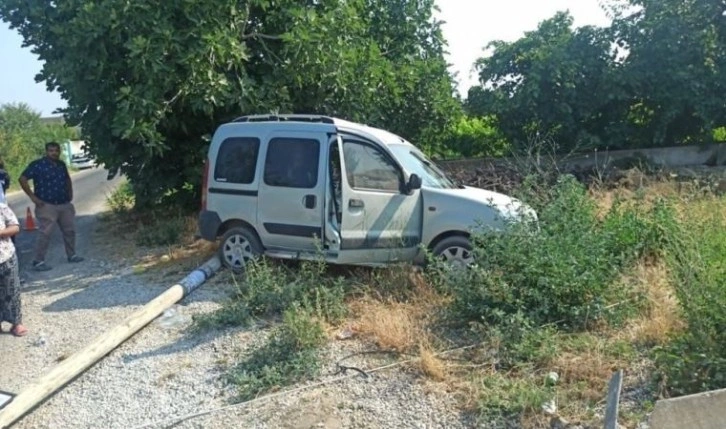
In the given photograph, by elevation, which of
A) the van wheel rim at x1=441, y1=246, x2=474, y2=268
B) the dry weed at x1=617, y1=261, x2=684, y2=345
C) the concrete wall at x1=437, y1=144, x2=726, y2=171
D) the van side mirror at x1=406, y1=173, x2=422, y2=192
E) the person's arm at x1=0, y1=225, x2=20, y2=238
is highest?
the concrete wall at x1=437, y1=144, x2=726, y2=171

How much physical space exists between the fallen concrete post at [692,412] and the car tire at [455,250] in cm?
334

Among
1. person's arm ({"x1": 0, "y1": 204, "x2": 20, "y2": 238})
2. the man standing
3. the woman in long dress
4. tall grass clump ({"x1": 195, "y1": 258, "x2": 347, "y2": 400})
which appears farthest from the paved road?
tall grass clump ({"x1": 195, "y1": 258, "x2": 347, "y2": 400})

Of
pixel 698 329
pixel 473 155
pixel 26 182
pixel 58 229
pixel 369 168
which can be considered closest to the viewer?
pixel 698 329

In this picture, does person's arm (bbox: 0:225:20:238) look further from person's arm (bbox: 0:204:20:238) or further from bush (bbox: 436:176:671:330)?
bush (bbox: 436:176:671:330)

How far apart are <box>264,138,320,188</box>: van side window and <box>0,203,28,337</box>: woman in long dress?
2853 millimetres

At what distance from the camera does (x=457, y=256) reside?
676cm

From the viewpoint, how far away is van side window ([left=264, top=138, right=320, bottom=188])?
278 inches

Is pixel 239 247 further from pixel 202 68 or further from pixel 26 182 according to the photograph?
pixel 26 182

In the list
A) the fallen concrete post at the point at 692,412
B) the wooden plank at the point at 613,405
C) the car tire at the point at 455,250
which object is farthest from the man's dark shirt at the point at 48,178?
the fallen concrete post at the point at 692,412

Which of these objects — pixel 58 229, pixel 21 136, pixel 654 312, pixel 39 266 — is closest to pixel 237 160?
pixel 39 266

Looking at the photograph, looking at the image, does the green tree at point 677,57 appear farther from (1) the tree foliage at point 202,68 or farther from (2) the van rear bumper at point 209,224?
(2) the van rear bumper at point 209,224

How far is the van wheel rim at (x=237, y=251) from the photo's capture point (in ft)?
25.0

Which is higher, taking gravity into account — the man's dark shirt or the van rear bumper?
the man's dark shirt

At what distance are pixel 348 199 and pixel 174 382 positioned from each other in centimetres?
291
